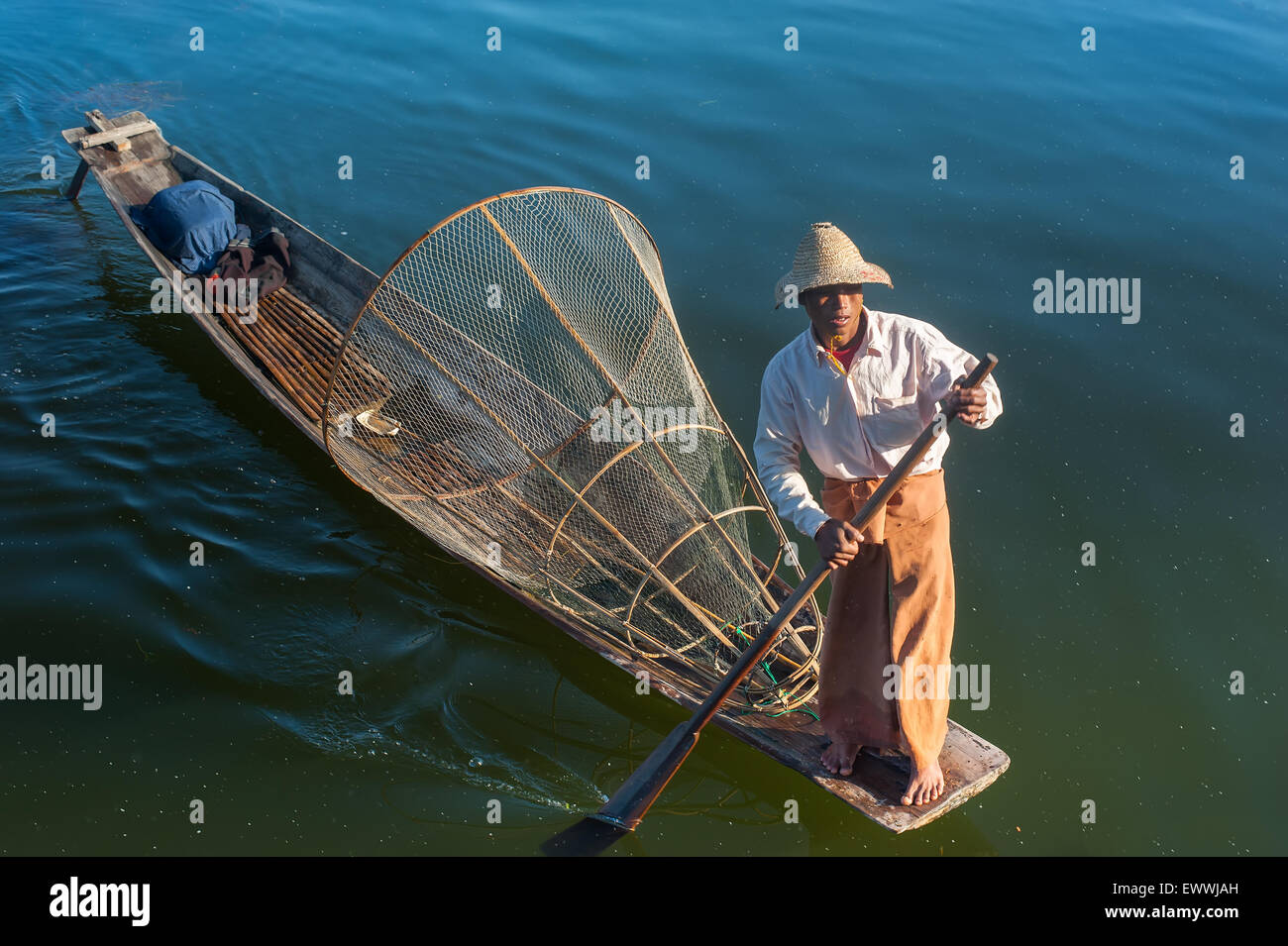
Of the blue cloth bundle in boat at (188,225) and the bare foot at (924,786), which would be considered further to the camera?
the blue cloth bundle in boat at (188,225)

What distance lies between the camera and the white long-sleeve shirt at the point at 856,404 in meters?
2.88

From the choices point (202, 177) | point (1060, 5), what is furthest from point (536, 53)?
point (1060, 5)

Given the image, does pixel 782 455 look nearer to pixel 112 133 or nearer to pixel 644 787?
pixel 644 787

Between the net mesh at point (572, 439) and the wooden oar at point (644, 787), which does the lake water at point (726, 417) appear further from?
the net mesh at point (572, 439)

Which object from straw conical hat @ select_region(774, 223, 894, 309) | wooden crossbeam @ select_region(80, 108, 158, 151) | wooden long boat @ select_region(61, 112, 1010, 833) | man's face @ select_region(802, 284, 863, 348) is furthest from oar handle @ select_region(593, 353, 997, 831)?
wooden crossbeam @ select_region(80, 108, 158, 151)

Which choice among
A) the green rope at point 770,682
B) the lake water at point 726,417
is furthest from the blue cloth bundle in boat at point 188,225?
the green rope at point 770,682

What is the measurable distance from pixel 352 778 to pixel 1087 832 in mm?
2633

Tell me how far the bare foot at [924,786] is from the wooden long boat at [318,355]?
26 mm

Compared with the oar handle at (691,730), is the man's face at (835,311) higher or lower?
higher

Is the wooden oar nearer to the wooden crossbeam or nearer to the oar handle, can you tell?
the oar handle

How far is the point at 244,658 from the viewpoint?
4.17 metres

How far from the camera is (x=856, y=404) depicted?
9.56 feet

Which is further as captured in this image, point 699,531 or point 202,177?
point 202,177

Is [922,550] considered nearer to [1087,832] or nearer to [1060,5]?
→ [1087,832]
